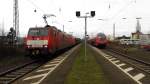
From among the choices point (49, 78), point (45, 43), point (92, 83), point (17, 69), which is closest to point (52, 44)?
point (45, 43)

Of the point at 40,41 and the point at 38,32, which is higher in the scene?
the point at 38,32

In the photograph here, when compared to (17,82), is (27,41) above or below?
above

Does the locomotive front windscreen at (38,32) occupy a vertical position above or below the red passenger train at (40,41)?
above

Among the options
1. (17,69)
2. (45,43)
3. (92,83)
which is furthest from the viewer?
(45,43)

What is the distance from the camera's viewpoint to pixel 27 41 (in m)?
28.8

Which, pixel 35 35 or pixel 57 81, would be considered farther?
pixel 35 35

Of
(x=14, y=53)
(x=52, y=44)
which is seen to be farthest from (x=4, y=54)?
(x=52, y=44)

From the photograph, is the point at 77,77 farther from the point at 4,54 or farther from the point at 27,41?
the point at 4,54

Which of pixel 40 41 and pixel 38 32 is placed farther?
pixel 38 32

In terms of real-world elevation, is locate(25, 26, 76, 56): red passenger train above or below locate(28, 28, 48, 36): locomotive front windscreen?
below

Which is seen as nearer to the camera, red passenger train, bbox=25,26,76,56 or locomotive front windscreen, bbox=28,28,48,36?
red passenger train, bbox=25,26,76,56

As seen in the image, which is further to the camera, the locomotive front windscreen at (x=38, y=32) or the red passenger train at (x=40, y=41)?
the locomotive front windscreen at (x=38, y=32)

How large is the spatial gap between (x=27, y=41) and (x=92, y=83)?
15.0 m

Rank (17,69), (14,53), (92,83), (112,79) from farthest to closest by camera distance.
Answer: (14,53), (17,69), (112,79), (92,83)
